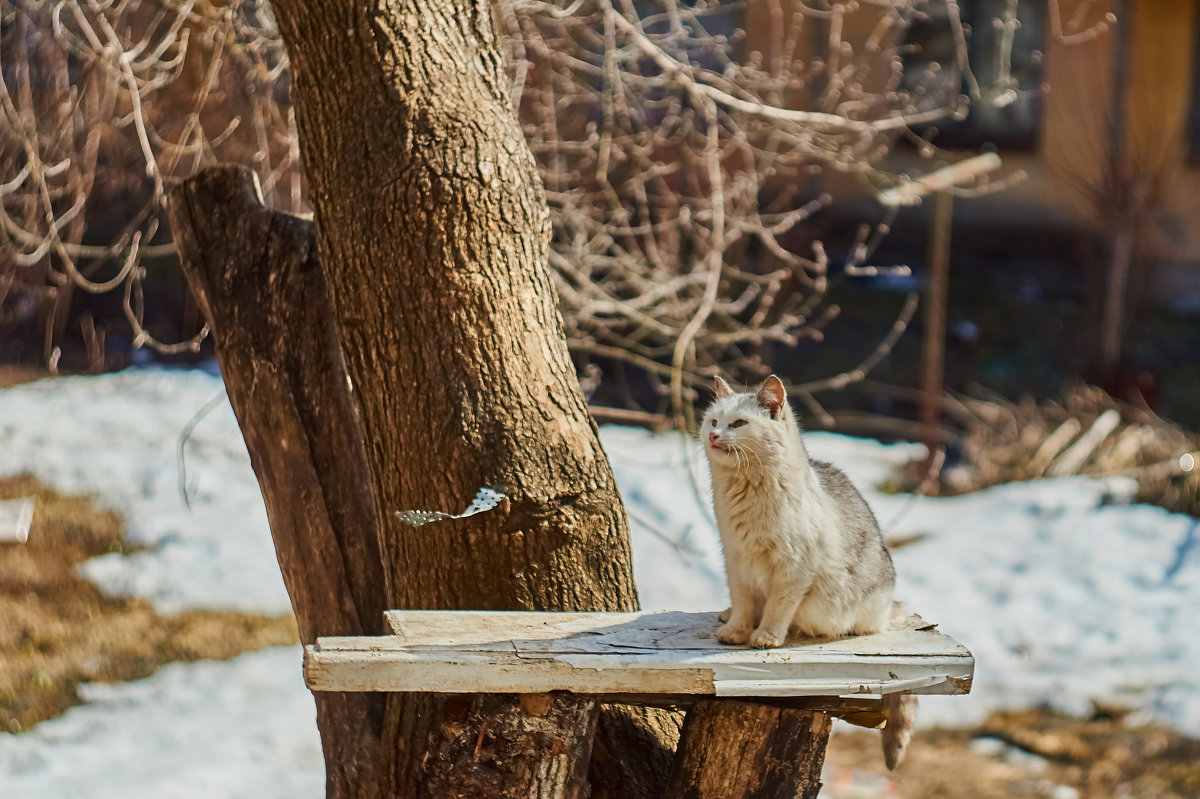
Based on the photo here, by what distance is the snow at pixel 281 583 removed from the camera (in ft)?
15.8

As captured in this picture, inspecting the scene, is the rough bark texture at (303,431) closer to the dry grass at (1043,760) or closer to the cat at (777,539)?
the cat at (777,539)

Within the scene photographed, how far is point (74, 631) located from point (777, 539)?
422 cm

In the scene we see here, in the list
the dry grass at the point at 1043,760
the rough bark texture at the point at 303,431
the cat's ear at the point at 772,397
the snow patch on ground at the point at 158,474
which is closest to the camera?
the cat's ear at the point at 772,397

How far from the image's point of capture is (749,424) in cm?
273

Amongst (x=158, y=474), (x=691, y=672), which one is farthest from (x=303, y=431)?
(x=158, y=474)

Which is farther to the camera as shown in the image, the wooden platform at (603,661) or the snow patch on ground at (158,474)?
the snow patch on ground at (158,474)

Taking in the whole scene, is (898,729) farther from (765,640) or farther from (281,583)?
(281,583)

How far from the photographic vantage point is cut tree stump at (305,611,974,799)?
2.35 meters

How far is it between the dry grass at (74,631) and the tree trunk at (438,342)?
292 centimetres

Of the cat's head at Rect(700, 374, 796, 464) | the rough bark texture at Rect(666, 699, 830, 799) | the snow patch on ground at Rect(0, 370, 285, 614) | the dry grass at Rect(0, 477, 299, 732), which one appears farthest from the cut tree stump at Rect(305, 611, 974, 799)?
the snow patch on ground at Rect(0, 370, 285, 614)

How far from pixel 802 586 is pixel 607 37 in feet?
11.1

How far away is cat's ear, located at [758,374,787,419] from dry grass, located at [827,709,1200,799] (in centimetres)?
277

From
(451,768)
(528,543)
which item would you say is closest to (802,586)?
(528,543)

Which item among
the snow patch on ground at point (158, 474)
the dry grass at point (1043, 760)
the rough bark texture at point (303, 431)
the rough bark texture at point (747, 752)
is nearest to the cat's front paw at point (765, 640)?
the rough bark texture at point (747, 752)
